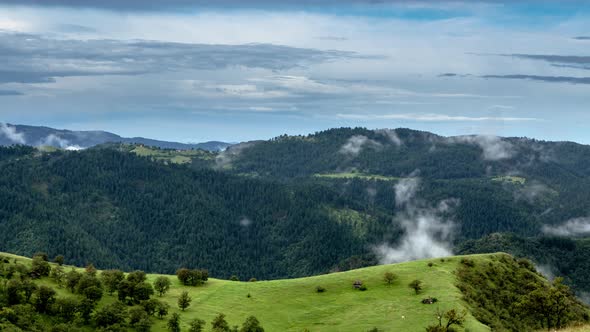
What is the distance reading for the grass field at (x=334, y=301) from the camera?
119062 mm

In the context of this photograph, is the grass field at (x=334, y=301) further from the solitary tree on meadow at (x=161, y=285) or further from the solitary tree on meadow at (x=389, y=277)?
the solitary tree on meadow at (x=161, y=285)

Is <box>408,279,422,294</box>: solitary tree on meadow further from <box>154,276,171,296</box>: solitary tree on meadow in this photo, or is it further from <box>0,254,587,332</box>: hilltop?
<box>154,276,171,296</box>: solitary tree on meadow

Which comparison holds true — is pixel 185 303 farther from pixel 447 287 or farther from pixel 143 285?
pixel 447 287

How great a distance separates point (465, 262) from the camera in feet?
513

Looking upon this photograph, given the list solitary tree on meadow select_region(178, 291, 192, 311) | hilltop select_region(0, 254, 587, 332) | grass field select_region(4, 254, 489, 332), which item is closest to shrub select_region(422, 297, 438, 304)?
hilltop select_region(0, 254, 587, 332)

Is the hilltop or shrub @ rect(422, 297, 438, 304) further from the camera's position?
shrub @ rect(422, 297, 438, 304)

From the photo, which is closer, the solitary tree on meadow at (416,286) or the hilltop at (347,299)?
the hilltop at (347,299)

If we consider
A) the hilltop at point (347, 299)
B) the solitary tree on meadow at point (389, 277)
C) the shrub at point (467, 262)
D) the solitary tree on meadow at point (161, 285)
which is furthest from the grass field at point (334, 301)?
the solitary tree on meadow at point (161, 285)

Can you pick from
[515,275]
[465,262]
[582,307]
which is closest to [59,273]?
[465,262]

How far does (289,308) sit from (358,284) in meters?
18.9

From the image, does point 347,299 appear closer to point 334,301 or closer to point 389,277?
point 334,301

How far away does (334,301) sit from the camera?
135m

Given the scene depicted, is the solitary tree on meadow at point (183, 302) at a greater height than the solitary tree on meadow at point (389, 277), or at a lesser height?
lesser

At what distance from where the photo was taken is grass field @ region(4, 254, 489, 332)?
119 metres
